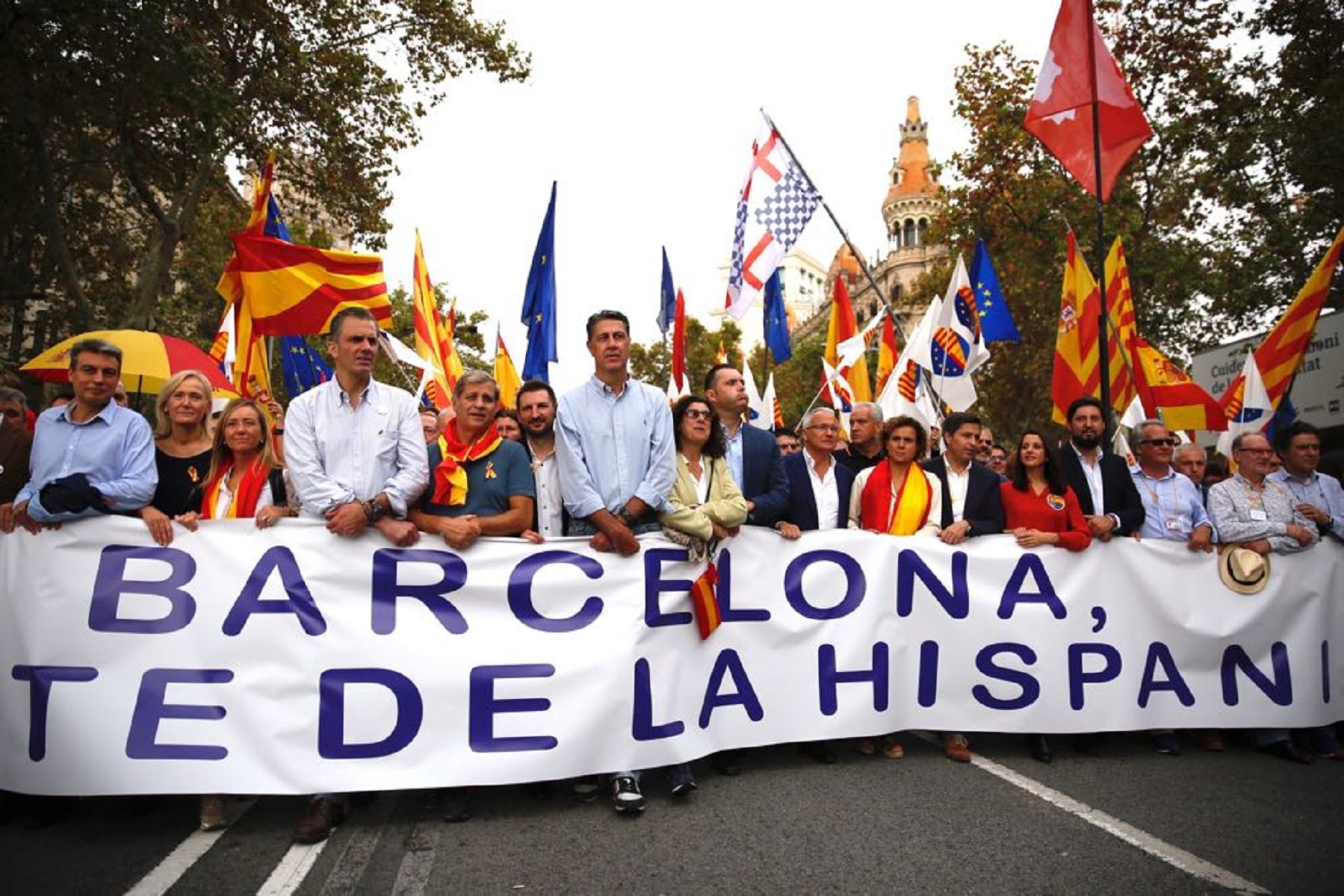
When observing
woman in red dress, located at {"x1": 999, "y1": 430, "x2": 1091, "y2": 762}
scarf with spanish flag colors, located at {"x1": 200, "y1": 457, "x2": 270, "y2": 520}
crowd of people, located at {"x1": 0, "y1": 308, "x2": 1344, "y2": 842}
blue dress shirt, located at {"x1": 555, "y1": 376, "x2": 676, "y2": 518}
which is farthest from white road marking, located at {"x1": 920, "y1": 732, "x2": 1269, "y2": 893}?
scarf with spanish flag colors, located at {"x1": 200, "y1": 457, "x2": 270, "y2": 520}

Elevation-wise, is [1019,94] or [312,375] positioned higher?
[1019,94]

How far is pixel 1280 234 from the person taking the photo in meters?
14.4

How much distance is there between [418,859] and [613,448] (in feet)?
6.38

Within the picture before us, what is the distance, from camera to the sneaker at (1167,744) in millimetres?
4812

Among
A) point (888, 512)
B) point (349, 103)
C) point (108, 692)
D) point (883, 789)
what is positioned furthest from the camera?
point (349, 103)

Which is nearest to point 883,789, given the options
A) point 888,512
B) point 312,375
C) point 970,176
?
point 888,512

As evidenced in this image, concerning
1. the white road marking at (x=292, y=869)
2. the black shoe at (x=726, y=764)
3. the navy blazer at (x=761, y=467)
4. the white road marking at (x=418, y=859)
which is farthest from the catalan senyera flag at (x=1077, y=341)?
the white road marking at (x=292, y=869)

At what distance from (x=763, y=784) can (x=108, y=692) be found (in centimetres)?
291

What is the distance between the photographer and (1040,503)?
16.8ft

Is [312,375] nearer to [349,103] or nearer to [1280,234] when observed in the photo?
[349,103]

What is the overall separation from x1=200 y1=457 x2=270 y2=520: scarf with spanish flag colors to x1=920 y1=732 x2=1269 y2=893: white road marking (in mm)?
3846

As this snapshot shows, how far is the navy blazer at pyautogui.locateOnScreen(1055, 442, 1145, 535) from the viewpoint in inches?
203

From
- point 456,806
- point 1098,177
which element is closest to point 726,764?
point 456,806

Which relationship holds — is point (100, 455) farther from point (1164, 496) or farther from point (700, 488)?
point (1164, 496)
